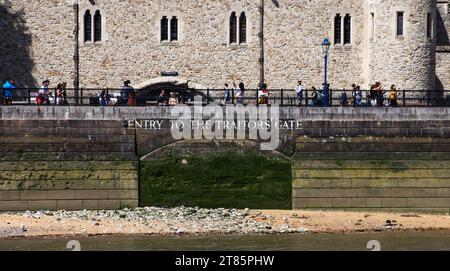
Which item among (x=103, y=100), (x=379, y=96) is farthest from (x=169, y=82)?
(x=379, y=96)

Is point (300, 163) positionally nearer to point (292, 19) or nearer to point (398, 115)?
point (398, 115)

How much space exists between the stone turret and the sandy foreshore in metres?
14.2

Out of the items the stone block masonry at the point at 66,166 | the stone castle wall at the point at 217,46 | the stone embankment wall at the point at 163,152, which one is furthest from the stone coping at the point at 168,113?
the stone castle wall at the point at 217,46

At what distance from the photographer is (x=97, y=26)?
6925cm

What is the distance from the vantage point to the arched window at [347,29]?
70.2 metres

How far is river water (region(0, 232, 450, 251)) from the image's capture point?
47969mm

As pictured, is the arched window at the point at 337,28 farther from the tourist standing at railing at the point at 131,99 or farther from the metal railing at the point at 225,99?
the tourist standing at railing at the point at 131,99

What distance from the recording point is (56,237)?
165ft

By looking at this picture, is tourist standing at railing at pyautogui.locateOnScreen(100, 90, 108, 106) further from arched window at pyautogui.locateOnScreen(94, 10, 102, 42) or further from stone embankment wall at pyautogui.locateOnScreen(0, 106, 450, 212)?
arched window at pyautogui.locateOnScreen(94, 10, 102, 42)

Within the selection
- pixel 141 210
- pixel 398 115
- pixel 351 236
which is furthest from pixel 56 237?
pixel 398 115

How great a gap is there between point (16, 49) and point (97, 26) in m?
3.68

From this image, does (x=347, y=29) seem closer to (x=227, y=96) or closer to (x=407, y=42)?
(x=407, y=42)
